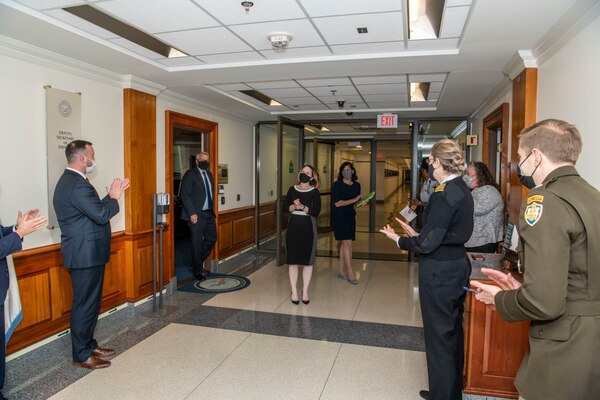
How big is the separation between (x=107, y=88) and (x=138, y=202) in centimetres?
125

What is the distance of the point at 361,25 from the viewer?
2.94 m

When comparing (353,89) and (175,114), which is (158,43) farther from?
(353,89)

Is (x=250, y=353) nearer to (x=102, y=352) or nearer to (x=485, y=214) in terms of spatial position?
(x=102, y=352)

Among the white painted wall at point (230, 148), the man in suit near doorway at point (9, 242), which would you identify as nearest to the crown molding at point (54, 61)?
the white painted wall at point (230, 148)

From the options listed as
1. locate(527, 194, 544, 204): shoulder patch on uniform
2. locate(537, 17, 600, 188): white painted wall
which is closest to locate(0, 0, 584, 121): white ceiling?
locate(537, 17, 600, 188): white painted wall

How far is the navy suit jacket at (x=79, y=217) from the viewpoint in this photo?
123 inches

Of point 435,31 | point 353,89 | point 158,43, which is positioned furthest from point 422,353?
point 158,43

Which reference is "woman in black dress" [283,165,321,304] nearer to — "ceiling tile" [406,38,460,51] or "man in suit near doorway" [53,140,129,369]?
"ceiling tile" [406,38,460,51]

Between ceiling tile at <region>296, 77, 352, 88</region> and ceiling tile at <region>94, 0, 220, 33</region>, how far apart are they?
1.84 metres

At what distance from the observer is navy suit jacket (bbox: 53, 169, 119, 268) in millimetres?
3133

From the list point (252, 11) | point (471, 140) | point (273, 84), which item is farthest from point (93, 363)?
point (471, 140)

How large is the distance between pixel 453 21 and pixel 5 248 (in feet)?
10.7

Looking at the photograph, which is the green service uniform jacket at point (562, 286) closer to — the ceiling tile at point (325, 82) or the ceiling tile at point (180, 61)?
the ceiling tile at point (180, 61)

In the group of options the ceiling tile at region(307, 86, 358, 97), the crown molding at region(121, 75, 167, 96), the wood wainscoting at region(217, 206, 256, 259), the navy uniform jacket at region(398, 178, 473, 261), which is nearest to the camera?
the navy uniform jacket at region(398, 178, 473, 261)
